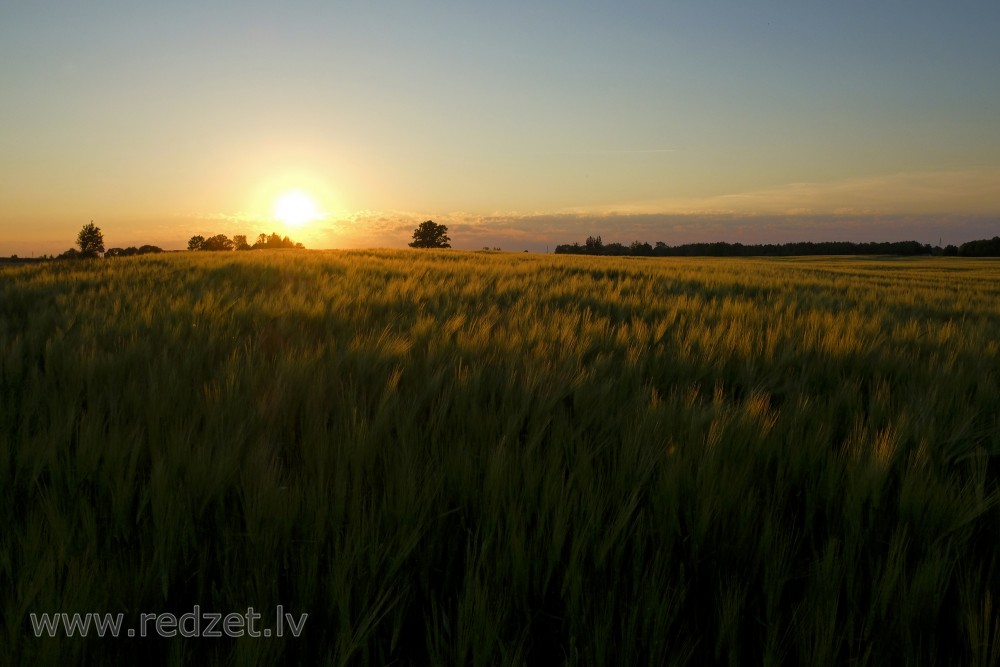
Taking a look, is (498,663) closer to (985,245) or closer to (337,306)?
(337,306)

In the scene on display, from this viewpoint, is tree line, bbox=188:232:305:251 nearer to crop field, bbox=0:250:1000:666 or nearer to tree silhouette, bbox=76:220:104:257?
tree silhouette, bbox=76:220:104:257

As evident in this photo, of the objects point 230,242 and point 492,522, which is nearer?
point 492,522

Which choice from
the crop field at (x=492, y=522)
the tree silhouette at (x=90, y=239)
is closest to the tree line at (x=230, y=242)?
the tree silhouette at (x=90, y=239)

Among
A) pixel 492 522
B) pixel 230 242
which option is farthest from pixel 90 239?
pixel 492 522

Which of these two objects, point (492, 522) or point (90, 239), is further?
point (90, 239)

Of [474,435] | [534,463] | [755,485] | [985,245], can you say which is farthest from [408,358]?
[985,245]

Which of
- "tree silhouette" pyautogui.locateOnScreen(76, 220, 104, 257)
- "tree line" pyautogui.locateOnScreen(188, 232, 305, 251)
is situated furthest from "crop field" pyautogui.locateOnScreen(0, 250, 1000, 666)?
"tree silhouette" pyautogui.locateOnScreen(76, 220, 104, 257)

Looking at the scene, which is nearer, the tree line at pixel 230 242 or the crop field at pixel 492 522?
the crop field at pixel 492 522

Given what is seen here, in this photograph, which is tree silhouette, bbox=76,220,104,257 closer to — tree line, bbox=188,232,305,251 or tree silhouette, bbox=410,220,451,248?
tree line, bbox=188,232,305,251

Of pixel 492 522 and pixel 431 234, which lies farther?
pixel 431 234

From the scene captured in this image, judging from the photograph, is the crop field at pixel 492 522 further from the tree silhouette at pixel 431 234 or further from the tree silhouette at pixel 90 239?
the tree silhouette at pixel 90 239

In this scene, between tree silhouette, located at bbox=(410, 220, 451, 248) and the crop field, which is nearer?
the crop field

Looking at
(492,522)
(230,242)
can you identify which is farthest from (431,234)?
(492,522)

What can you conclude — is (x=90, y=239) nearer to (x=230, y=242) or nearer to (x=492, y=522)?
(x=230, y=242)
